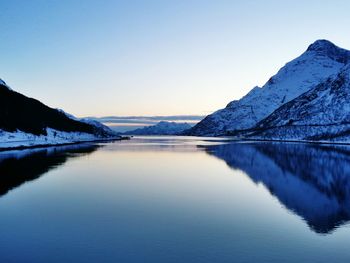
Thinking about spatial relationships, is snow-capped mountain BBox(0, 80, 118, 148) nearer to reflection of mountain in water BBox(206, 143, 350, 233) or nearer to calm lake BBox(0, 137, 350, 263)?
calm lake BBox(0, 137, 350, 263)

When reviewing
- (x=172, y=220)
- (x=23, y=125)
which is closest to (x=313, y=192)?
(x=172, y=220)

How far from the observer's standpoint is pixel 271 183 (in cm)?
4184

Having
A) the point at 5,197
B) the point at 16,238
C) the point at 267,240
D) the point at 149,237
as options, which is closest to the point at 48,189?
the point at 5,197

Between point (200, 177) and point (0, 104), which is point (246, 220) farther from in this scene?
point (0, 104)

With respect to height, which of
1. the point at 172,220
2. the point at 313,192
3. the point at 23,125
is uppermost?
the point at 23,125

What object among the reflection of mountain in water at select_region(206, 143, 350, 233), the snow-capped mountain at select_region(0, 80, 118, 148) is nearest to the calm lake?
the reflection of mountain in water at select_region(206, 143, 350, 233)

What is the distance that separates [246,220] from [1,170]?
38.4 m

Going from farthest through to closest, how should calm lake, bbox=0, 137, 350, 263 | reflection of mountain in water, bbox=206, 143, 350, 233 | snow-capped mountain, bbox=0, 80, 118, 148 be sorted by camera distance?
snow-capped mountain, bbox=0, 80, 118, 148 < reflection of mountain in water, bbox=206, 143, 350, 233 < calm lake, bbox=0, 137, 350, 263

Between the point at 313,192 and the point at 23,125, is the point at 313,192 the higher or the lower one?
the lower one

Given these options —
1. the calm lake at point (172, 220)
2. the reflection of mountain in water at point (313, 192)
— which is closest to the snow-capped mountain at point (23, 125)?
the calm lake at point (172, 220)

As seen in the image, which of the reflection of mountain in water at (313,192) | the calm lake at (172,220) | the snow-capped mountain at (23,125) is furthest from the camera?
the snow-capped mountain at (23,125)

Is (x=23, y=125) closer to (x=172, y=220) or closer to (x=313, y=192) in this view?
(x=313, y=192)

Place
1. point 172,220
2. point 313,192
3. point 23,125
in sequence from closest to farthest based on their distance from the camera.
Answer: point 172,220 < point 313,192 < point 23,125

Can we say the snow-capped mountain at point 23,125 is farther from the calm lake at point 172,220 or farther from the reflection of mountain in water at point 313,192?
the reflection of mountain in water at point 313,192
